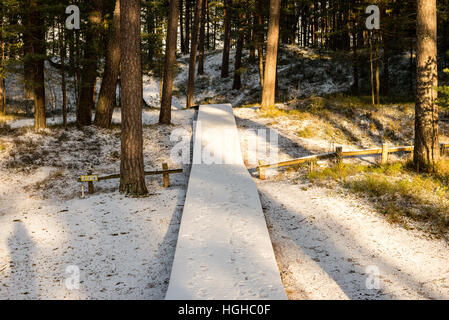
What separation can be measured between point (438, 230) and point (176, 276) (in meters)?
6.14

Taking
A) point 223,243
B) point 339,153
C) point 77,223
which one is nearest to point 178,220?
point 223,243

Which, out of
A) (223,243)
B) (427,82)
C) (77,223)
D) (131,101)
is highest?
(427,82)

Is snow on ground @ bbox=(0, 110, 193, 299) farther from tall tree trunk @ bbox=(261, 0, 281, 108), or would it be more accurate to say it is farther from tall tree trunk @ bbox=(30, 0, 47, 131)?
tall tree trunk @ bbox=(261, 0, 281, 108)

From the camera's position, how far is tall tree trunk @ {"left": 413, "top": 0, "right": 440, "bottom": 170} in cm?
990

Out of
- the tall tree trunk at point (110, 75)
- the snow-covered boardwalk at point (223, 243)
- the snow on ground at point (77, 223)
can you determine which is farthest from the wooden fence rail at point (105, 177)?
the tall tree trunk at point (110, 75)

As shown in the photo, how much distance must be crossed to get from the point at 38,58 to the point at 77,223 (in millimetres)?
9967

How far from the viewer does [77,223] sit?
866 centimetres

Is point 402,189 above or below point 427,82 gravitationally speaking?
below

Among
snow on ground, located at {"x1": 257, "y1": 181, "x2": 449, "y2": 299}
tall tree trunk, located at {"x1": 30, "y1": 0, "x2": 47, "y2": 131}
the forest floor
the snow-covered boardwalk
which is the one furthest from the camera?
tall tree trunk, located at {"x1": 30, "y1": 0, "x2": 47, "y2": 131}

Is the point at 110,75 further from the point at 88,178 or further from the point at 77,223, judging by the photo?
the point at 77,223

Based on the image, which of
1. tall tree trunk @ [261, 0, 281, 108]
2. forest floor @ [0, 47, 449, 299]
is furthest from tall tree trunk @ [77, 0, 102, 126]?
tall tree trunk @ [261, 0, 281, 108]

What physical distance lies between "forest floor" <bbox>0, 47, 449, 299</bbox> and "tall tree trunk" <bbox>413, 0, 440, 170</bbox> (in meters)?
1.04

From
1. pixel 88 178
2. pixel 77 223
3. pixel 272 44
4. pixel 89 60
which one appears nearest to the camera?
pixel 77 223

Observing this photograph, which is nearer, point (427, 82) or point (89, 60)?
point (427, 82)
